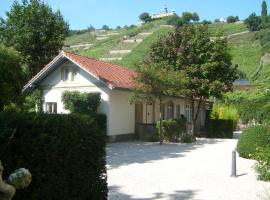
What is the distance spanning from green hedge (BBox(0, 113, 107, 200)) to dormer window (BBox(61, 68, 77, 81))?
17855 millimetres

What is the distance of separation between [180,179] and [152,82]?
1132cm

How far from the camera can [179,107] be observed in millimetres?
33438

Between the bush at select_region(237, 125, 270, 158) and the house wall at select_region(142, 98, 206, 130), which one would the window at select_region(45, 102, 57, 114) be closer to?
the house wall at select_region(142, 98, 206, 130)

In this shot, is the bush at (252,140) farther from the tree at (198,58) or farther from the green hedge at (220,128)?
the green hedge at (220,128)

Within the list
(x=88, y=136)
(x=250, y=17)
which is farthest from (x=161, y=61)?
(x=250, y=17)

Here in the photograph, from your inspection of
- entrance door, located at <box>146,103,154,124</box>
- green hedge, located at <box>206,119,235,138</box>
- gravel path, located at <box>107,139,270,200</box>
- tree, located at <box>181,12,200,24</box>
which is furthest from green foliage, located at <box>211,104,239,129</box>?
tree, located at <box>181,12,200,24</box>

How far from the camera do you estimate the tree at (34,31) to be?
29.6 m

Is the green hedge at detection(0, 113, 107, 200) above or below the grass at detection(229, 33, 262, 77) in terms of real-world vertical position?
below

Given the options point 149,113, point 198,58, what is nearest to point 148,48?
point 149,113

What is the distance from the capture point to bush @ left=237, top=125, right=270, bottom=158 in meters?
15.3

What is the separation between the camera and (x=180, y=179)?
37.3 ft

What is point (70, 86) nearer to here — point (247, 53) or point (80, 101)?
point (80, 101)

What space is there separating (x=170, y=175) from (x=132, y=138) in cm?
1433

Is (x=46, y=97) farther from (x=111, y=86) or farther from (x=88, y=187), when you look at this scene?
(x=88, y=187)
